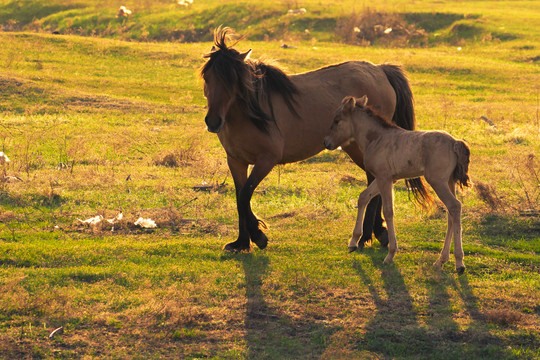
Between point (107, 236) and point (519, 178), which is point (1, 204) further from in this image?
point (519, 178)

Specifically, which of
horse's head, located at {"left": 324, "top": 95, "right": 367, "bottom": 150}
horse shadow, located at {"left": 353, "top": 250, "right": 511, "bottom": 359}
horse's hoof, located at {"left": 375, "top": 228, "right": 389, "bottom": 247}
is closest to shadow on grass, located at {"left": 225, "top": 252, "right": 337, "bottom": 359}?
horse shadow, located at {"left": 353, "top": 250, "right": 511, "bottom": 359}

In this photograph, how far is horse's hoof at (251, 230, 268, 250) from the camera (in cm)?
923

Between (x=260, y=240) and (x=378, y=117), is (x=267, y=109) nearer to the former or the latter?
(x=378, y=117)

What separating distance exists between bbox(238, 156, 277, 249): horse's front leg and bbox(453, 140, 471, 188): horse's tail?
8.14 ft

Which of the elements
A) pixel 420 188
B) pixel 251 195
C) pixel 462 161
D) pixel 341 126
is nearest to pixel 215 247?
pixel 251 195

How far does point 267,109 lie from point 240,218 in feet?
5.05

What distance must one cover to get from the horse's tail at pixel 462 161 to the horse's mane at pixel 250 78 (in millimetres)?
2522

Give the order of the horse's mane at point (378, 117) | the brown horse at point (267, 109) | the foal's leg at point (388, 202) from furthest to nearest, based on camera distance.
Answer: the brown horse at point (267, 109)
the horse's mane at point (378, 117)
the foal's leg at point (388, 202)

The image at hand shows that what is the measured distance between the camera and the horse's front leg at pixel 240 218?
9.11m

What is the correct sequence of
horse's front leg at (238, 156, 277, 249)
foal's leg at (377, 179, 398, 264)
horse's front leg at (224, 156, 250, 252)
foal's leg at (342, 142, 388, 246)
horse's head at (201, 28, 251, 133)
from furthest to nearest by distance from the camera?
foal's leg at (342, 142, 388, 246) < horse's front leg at (224, 156, 250, 252) < horse's front leg at (238, 156, 277, 249) < horse's head at (201, 28, 251, 133) < foal's leg at (377, 179, 398, 264)

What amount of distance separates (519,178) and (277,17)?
31424 mm

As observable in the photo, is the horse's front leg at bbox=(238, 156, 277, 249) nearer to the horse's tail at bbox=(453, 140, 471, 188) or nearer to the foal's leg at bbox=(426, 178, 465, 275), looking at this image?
the foal's leg at bbox=(426, 178, 465, 275)

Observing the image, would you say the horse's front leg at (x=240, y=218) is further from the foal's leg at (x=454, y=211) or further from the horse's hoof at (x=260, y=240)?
the foal's leg at (x=454, y=211)

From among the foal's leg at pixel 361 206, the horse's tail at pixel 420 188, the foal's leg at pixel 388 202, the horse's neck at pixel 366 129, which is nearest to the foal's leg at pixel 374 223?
the horse's tail at pixel 420 188
